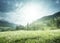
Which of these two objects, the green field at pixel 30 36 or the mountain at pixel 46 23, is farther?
the mountain at pixel 46 23

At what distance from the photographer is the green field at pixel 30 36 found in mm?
3002

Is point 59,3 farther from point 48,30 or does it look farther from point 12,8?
point 12,8

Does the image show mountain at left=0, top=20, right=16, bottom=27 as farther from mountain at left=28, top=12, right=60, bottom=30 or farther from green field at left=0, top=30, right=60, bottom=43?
mountain at left=28, top=12, right=60, bottom=30

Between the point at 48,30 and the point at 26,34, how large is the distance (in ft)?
1.57

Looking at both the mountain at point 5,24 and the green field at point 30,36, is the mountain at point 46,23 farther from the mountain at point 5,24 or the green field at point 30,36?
the mountain at point 5,24

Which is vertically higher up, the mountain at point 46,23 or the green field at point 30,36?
the mountain at point 46,23

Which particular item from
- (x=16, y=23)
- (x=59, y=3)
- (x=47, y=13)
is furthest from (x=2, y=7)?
(x=59, y=3)

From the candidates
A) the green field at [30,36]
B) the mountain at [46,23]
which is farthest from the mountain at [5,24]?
the mountain at [46,23]

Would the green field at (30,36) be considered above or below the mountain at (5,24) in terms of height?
below

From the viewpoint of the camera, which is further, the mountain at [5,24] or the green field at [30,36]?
the mountain at [5,24]

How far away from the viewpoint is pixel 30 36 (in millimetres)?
3061

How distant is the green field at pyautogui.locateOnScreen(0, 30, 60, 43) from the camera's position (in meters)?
3.00

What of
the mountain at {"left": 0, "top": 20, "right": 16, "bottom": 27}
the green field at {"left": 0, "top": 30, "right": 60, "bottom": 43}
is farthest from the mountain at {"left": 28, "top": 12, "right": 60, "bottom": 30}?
the mountain at {"left": 0, "top": 20, "right": 16, "bottom": 27}

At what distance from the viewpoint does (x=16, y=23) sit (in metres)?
3.14
